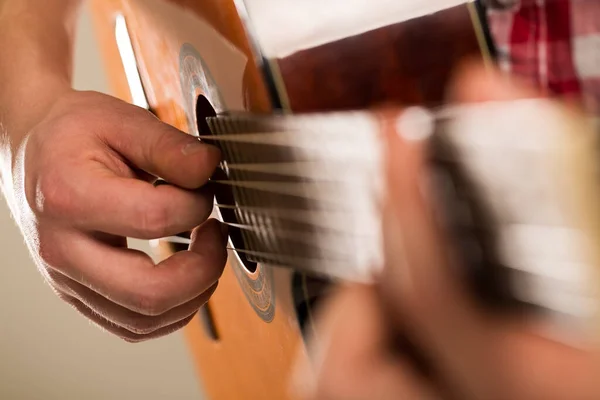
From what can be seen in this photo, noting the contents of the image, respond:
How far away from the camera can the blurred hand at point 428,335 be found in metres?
0.25

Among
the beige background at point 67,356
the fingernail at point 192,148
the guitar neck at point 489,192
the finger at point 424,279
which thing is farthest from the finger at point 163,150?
the beige background at point 67,356

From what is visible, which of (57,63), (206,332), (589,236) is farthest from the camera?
(206,332)

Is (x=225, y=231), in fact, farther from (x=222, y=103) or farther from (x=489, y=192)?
(x=489, y=192)

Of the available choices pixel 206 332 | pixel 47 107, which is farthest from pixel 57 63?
pixel 206 332

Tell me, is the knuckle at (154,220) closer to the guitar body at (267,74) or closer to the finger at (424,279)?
Answer: the guitar body at (267,74)

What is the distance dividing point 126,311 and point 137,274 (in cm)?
7

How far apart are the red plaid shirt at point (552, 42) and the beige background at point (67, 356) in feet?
4.01

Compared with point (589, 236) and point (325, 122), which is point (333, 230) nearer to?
point (325, 122)

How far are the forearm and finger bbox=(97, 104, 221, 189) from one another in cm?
12

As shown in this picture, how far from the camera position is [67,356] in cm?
152

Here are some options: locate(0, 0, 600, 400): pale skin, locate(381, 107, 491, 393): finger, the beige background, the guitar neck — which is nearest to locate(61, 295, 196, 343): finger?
locate(0, 0, 600, 400): pale skin

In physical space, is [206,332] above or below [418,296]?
below

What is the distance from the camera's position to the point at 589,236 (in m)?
0.25

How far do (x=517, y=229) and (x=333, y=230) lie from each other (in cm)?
14
